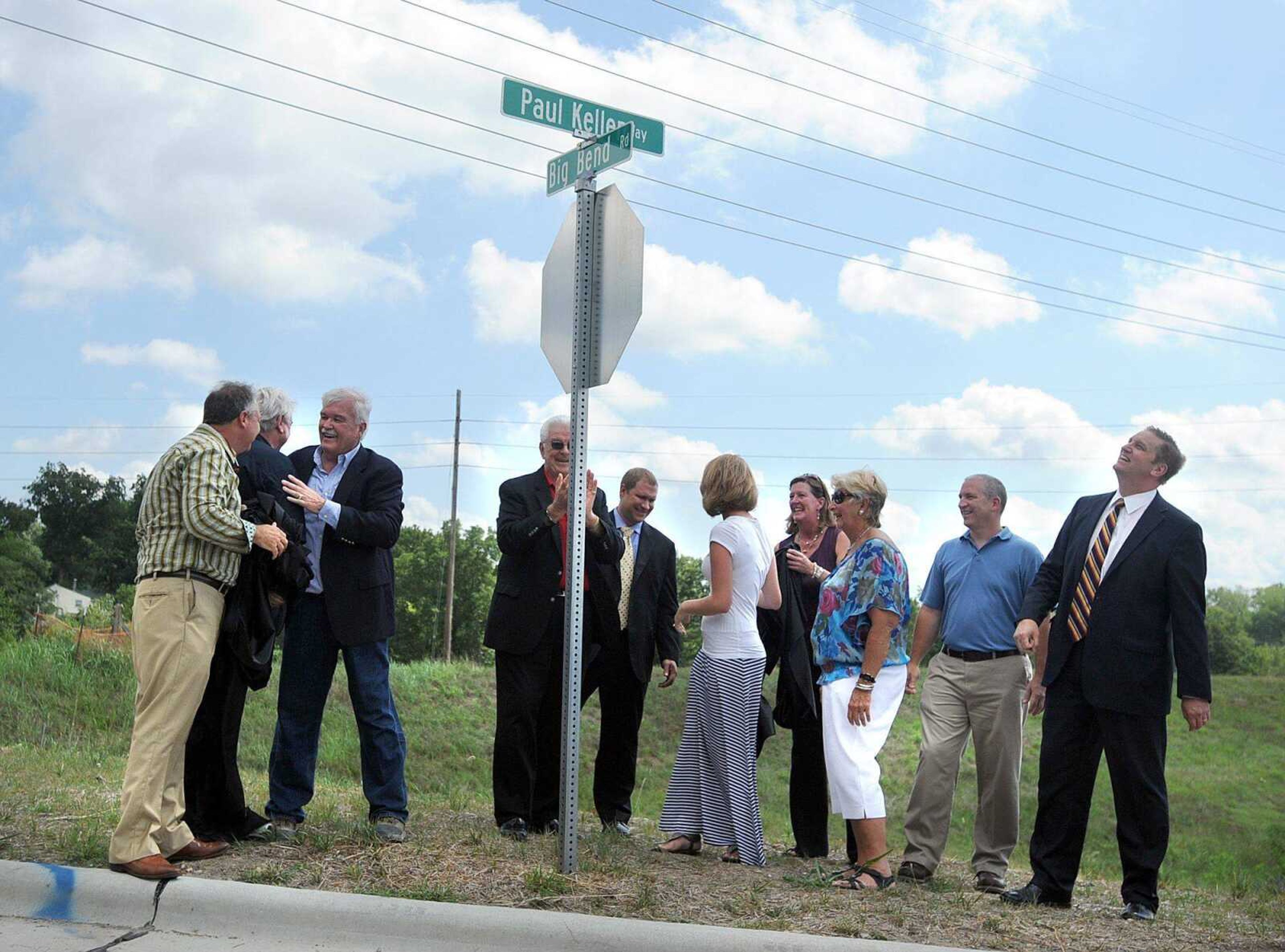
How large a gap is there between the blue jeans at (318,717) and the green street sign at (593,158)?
8.32 feet

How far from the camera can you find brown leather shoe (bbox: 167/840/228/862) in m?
5.77

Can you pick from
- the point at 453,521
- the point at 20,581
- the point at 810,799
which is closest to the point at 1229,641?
the point at 453,521

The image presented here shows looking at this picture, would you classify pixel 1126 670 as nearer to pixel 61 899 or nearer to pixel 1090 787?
pixel 1090 787

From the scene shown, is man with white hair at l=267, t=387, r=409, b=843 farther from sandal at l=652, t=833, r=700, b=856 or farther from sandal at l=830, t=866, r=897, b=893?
sandal at l=830, t=866, r=897, b=893

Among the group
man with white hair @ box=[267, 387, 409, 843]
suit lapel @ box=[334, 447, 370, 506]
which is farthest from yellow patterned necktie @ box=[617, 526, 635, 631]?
suit lapel @ box=[334, 447, 370, 506]

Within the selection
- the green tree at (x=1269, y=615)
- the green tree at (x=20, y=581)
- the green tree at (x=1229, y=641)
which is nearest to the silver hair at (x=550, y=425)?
the green tree at (x=1229, y=641)

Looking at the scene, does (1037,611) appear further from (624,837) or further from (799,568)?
(624,837)

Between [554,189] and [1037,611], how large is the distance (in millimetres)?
3388

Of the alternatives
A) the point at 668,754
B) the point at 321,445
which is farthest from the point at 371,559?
the point at 668,754

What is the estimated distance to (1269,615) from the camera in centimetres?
12744

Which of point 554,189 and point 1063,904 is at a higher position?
point 554,189

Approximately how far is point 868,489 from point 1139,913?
250 cm

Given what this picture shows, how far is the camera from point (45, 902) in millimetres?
5336

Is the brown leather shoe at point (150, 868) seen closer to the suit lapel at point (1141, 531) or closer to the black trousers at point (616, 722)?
the black trousers at point (616, 722)
